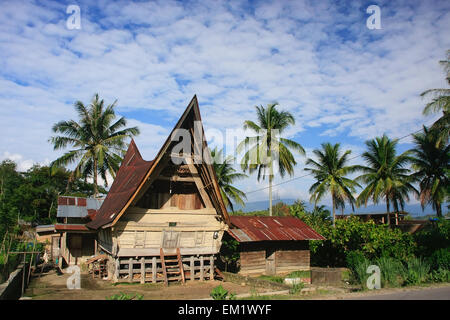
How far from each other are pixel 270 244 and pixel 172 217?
8.68 meters

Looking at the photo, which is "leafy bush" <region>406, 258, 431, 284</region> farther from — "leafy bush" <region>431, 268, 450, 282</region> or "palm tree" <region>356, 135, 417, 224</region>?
"palm tree" <region>356, 135, 417, 224</region>

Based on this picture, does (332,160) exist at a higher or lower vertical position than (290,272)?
higher

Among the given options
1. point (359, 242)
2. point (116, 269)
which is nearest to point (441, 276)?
point (359, 242)

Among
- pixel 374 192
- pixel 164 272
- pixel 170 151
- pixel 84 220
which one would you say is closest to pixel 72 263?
pixel 84 220

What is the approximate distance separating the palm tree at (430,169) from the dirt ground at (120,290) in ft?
85.6

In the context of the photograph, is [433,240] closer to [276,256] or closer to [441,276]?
[441,276]

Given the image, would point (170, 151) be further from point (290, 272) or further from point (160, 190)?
point (290, 272)

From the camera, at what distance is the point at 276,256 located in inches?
878

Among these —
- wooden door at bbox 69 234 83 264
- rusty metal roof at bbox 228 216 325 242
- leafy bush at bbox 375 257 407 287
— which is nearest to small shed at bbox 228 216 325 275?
rusty metal roof at bbox 228 216 325 242

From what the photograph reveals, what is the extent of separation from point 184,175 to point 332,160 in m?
24.0

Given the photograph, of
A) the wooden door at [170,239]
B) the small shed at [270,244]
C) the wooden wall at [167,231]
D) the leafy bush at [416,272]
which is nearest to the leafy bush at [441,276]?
the leafy bush at [416,272]

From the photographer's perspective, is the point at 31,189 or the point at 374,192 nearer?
the point at 374,192

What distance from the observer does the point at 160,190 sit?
16250 millimetres
